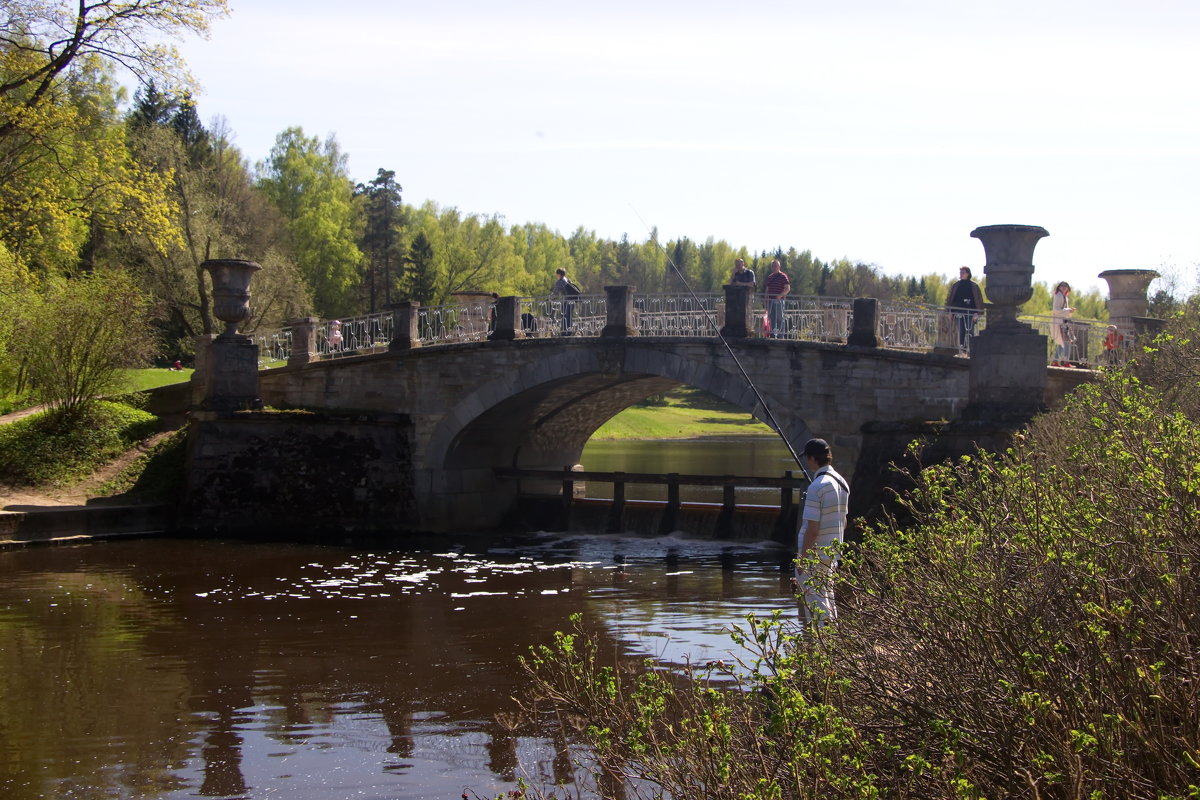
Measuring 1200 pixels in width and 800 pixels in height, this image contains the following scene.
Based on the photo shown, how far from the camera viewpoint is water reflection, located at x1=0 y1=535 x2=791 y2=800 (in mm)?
7395

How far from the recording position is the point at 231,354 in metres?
20.3

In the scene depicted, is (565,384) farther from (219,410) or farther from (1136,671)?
(1136,671)

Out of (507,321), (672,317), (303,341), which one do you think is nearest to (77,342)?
(303,341)

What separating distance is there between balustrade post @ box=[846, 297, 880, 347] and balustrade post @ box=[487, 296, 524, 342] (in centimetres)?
559

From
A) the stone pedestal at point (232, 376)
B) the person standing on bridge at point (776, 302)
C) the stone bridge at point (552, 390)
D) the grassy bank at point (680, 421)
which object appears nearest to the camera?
the stone bridge at point (552, 390)

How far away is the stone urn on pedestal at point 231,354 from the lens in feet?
65.3

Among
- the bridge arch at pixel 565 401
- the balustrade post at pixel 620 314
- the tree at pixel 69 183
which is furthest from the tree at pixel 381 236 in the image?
the balustrade post at pixel 620 314

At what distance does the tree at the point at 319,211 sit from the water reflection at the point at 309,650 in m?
29.0

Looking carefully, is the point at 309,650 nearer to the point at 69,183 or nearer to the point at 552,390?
the point at 552,390

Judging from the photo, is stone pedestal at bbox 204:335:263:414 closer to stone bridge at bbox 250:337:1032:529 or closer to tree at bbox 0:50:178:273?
stone bridge at bbox 250:337:1032:529

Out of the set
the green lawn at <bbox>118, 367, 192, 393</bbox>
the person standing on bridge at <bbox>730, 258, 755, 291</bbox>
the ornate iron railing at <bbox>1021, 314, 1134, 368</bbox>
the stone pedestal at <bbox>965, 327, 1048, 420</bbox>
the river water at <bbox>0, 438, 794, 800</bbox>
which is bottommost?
the river water at <bbox>0, 438, 794, 800</bbox>

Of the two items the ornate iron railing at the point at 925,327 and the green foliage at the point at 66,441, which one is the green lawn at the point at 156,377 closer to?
the green foliage at the point at 66,441

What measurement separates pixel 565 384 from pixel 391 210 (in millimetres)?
32943

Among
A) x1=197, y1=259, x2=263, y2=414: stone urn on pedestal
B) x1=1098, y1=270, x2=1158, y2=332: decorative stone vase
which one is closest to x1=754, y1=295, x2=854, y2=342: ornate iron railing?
x1=1098, y1=270, x2=1158, y2=332: decorative stone vase
